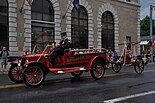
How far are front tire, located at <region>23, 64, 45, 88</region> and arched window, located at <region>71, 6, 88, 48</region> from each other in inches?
762

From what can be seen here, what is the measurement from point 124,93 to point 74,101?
6.45 feet

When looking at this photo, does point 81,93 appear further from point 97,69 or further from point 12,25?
point 12,25

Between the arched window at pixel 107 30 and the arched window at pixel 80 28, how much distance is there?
2.80 m

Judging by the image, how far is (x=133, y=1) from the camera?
37219mm

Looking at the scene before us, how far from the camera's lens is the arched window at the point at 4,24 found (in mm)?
23562

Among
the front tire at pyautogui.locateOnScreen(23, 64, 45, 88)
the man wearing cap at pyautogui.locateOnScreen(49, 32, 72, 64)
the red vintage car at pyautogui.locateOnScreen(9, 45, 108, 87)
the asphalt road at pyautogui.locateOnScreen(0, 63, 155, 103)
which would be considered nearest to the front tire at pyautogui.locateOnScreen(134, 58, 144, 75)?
the red vintage car at pyautogui.locateOnScreen(9, 45, 108, 87)

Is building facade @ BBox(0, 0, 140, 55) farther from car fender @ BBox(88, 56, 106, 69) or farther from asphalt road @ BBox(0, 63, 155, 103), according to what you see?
asphalt road @ BBox(0, 63, 155, 103)

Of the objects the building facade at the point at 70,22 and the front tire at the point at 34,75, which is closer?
the front tire at the point at 34,75

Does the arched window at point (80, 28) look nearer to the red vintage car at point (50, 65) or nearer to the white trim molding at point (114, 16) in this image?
the white trim molding at point (114, 16)

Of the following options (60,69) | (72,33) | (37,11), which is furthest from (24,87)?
(72,33)

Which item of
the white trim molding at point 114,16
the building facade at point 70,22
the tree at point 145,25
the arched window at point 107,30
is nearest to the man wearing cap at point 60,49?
the building facade at point 70,22

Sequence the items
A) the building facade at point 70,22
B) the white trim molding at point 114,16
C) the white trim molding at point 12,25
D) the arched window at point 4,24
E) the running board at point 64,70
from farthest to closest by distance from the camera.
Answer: the white trim molding at point 114,16, the building facade at point 70,22, the white trim molding at point 12,25, the arched window at point 4,24, the running board at point 64,70

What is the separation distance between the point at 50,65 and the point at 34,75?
3.35ft

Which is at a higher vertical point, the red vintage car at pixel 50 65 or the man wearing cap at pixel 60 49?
the man wearing cap at pixel 60 49
